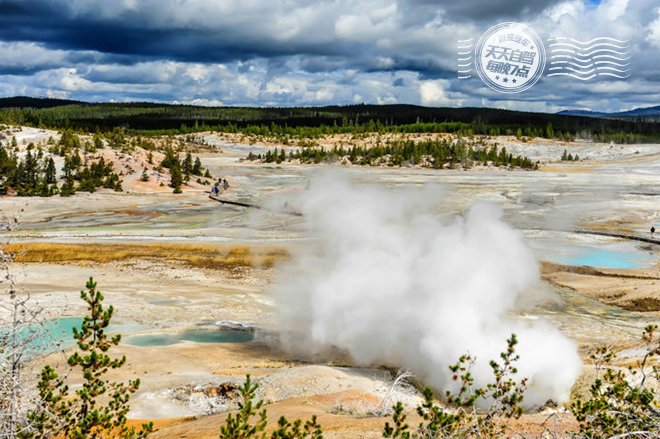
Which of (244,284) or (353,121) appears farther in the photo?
(353,121)

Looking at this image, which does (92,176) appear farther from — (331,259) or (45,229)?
(331,259)

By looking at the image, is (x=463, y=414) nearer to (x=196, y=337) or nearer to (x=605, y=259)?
(x=196, y=337)

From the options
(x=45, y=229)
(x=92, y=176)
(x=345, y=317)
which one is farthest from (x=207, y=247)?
(x=92, y=176)

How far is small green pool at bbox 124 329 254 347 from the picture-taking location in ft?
45.2

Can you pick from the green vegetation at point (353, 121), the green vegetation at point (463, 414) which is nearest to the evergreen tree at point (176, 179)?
the green vegetation at point (463, 414)

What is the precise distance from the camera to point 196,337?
14.3 meters

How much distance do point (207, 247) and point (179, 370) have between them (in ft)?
47.4

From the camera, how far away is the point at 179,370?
11.3m

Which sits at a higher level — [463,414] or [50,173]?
[50,173]

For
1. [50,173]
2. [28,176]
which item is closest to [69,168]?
[50,173]

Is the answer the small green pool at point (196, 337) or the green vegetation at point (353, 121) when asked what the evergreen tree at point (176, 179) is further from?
the green vegetation at point (353, 121)

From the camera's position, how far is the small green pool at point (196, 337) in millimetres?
13789

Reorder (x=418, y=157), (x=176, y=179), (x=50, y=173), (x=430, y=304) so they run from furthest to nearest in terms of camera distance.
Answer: (x=418, y=157), (x=176, y=179), (x=50, y=173), (x=430, y=304)

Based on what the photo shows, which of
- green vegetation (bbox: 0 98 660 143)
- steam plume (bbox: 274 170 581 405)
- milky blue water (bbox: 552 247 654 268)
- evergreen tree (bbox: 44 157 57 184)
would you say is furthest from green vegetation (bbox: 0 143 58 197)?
green vegetation (bbox: 0 98 660 143)
